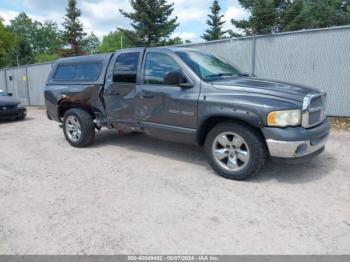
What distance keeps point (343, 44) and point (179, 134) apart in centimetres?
567

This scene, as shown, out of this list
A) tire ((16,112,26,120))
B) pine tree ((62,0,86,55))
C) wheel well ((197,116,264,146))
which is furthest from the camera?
pine tree ((62,0,86,55))

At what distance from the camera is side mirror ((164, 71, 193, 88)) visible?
4.65m

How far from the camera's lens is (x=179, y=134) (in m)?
4.91

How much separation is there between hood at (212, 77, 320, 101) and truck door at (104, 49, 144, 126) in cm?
164

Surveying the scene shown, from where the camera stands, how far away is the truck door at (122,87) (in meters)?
5.49

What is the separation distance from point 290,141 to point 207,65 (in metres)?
1.92

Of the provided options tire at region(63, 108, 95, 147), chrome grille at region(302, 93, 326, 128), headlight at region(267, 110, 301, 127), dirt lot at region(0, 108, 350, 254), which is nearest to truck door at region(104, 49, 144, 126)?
tire at region(63, 108, 95, 147)

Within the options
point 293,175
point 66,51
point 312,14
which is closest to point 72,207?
point 293,175

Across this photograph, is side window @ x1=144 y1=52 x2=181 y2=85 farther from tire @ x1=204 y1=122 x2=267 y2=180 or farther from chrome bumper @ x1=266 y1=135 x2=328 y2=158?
chrome bumper @ x1=266 y1=135 x2=328 y2=158

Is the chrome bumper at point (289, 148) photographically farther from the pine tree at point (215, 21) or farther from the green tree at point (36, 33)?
the green tree at point (36, 33)

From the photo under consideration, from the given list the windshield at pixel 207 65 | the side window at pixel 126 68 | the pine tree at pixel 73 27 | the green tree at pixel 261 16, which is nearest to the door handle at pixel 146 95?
the side window at pixel 126 68

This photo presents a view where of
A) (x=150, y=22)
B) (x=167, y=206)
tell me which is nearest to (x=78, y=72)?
(x=167, y=206)

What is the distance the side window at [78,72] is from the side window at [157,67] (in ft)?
4.25

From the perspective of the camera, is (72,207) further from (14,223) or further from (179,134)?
(179,134)
